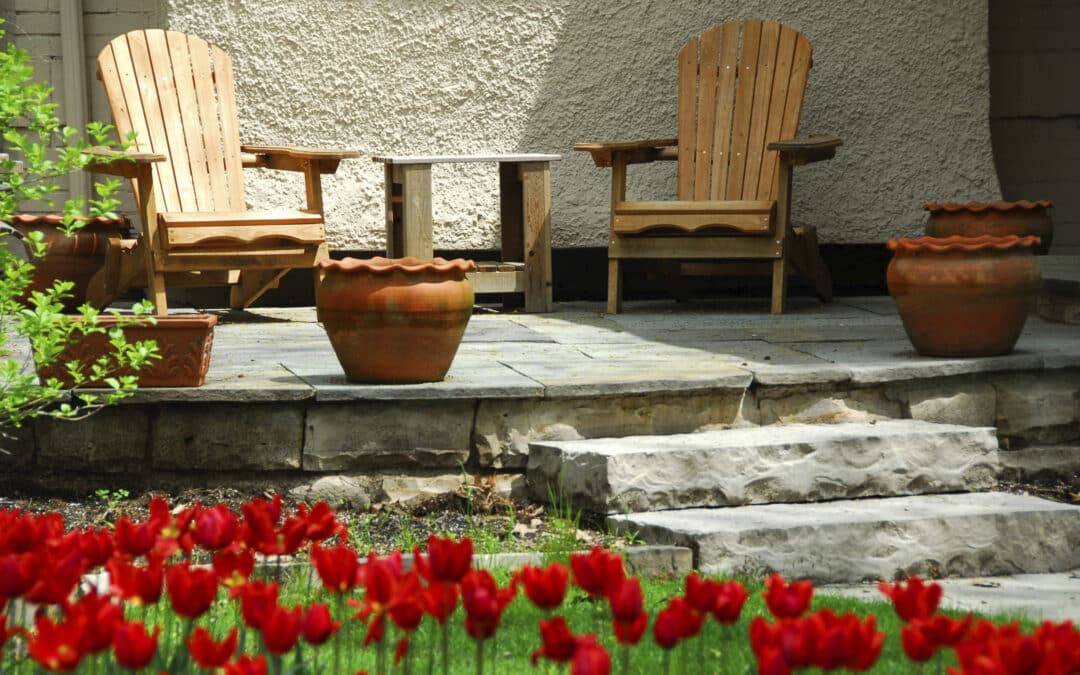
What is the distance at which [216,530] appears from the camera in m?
1.58

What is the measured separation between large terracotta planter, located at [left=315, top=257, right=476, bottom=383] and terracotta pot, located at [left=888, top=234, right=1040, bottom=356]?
1.42 meters

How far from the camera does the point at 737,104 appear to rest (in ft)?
18.6

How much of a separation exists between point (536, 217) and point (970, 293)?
6.76 ft

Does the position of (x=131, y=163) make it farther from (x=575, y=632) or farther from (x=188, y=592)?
(x=188, y=592)

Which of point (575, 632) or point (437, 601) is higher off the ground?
point (437, 601)

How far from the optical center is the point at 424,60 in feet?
19.5

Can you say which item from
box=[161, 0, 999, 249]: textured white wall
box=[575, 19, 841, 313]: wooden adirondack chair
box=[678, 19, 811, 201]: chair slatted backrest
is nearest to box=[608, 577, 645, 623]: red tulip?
box=[575, 19, 841, 313]: wooden adirondack chair

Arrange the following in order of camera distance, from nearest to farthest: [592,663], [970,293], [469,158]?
1. [592,663]
2. [970,293]
3. [469,158]

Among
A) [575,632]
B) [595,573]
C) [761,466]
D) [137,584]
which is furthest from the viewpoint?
[761,466]

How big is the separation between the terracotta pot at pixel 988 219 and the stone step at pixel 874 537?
223 cm

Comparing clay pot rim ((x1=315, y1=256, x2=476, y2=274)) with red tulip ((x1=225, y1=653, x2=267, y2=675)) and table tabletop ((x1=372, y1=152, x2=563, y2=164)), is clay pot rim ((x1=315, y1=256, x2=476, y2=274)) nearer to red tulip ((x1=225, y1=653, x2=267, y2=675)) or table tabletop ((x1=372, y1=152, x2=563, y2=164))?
table tabletop ((x1=372, y1=152, x2=563, y2=164))

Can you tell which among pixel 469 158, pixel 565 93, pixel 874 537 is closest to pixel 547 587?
pixel 874 537

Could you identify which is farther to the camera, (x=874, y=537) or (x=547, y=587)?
(x=874, y=537)

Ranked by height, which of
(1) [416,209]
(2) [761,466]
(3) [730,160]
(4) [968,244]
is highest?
(3) [730,160]
